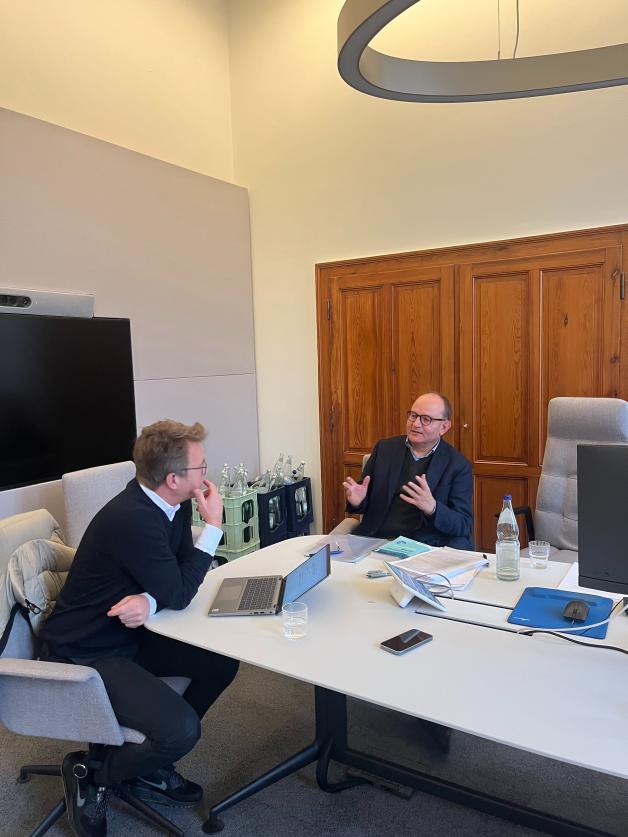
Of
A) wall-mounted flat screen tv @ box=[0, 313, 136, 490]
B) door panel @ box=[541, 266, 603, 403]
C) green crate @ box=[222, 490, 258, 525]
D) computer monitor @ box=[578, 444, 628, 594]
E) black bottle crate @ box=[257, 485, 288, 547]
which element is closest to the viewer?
computer monitor @ box=[578, 444, 628, 594]

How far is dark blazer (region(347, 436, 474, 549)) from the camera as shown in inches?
114

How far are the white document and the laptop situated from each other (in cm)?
80

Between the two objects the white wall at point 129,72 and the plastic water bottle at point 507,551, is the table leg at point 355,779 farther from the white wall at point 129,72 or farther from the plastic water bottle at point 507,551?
the white wall at point 129,72

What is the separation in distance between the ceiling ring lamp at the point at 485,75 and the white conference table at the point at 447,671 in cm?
155

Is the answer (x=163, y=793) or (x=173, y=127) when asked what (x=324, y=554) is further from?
(x=173, y=127)

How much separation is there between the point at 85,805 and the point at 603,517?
177cm

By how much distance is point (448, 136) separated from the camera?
13.4 feet

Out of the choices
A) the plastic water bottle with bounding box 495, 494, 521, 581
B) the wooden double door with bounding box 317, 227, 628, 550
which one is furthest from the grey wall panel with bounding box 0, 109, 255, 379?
the plastic water bottle with bounding box 495, 494, 521, 581

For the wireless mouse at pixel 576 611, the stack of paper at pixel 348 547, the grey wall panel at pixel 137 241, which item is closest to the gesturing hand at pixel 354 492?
the stack of paper at pixel 348 547

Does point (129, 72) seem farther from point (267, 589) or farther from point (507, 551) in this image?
point (507, 551)

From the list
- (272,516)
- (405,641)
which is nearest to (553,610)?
(405,641)

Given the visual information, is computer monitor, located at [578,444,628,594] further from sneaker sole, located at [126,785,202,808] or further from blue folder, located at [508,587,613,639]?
sneaker sole, located at [126,785,202,808]

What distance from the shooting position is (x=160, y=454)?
2.12 meters

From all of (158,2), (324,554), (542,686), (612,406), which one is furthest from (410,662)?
(158,2)
